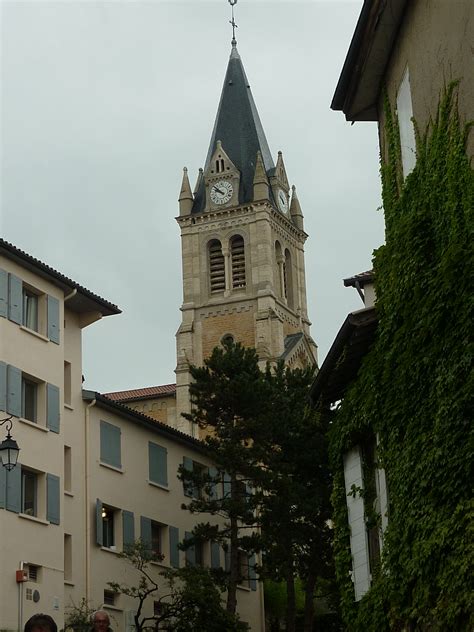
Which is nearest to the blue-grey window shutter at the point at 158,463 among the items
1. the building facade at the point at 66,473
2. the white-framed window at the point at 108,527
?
the building facade at the point at 66,473

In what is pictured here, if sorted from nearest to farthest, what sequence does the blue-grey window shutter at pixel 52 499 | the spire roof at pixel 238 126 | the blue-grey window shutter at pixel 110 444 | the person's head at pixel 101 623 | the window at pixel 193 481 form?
the person's head at pixel 101 623 → the blue-grey window shutter at pixel 52 499 → the blue-grey window shutter at pixel 110 444 → the window at pixel 193 481 → the spire roof at pixel 238 126

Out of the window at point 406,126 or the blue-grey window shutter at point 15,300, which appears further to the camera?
the blue-grey window shutter at point 15,300

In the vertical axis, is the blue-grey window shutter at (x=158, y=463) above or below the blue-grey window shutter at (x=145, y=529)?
above

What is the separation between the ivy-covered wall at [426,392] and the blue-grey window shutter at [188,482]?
90.2 feet

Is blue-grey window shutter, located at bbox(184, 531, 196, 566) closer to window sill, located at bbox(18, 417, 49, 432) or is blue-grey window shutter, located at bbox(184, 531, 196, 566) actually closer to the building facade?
the building facade

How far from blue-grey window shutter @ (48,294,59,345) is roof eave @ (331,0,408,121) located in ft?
65.7

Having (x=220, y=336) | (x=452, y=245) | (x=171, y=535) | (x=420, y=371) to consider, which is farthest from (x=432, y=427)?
(x=220, y=336)

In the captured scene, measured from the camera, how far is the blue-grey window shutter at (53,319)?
130 feet

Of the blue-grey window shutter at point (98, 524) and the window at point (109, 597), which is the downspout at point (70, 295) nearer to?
the blue-grey window shutter at point (98, 524)

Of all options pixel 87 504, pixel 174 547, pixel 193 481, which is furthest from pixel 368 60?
pixel 174 547

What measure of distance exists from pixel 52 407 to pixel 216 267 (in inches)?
2647

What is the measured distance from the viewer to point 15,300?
37688 mm

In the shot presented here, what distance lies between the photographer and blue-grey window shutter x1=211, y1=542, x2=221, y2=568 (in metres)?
49.4

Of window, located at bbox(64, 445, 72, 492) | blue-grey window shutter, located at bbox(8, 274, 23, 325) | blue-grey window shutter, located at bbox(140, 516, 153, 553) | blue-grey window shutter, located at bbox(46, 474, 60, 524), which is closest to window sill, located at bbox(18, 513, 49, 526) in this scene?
blue-grey window shutter, located at bbox(46, 474, 60, 524)
